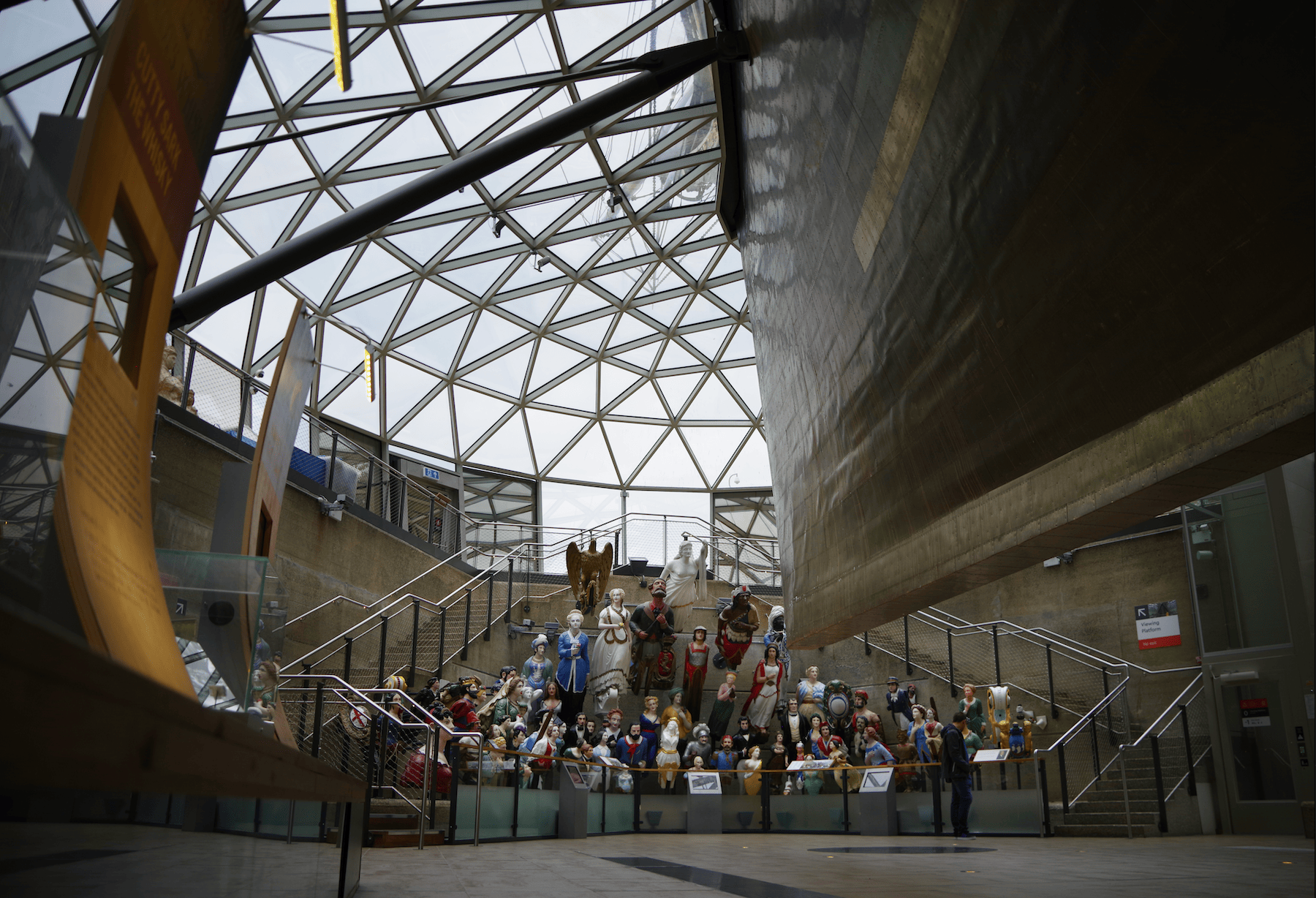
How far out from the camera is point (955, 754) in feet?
40.8

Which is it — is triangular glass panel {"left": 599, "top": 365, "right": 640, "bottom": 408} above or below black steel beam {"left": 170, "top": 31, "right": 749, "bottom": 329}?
above

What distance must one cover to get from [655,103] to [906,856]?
609 inches

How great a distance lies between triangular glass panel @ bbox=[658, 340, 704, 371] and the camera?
3194 centimetres

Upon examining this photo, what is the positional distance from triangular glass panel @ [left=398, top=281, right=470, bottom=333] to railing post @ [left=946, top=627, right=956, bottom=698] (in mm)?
16211

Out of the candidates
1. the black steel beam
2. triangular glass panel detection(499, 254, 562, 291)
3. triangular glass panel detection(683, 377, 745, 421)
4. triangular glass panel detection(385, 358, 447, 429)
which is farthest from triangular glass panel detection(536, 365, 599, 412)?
the black steel beam

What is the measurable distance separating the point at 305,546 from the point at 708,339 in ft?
58.4

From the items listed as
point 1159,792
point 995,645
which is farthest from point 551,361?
point 1159,792

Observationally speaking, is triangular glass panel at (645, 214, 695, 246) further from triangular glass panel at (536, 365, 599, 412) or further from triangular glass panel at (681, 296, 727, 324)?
triangular glass panel at (536, 365, 599, 412)

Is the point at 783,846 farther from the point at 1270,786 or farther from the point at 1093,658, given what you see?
the point at 1093,658

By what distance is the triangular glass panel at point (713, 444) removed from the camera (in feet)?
113

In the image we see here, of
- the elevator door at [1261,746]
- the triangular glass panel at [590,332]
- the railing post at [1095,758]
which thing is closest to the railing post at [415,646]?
the railing post at [1095,758]

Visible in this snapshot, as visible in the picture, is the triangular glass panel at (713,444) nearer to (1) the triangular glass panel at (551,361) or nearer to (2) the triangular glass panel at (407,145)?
(1) the triangular glass panel at (551,361)

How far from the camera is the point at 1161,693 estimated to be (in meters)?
16.5

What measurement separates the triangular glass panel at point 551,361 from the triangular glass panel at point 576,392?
556 mm
